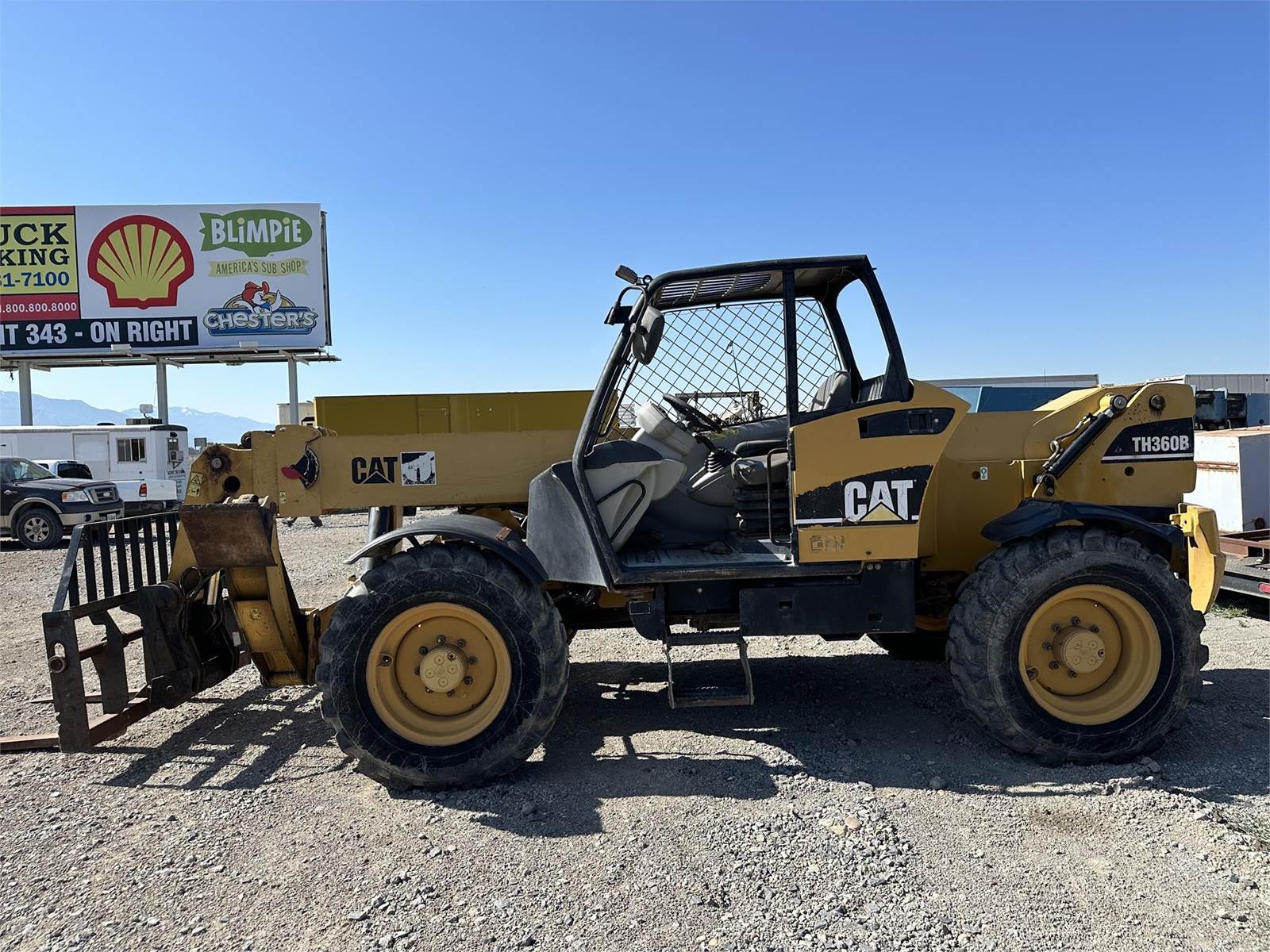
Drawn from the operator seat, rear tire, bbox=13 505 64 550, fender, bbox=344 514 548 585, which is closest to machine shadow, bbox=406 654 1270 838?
fender, bbox=344 514 548 585

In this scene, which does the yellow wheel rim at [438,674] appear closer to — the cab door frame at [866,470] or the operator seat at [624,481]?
the operator seat at [624,481]

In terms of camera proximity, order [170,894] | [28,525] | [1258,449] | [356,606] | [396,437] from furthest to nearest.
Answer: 1. [28,525]
2. [1258,449]
3. [396,437]
4. [356,606]
5. [170,894]

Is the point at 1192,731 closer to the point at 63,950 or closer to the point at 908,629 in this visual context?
the point at 908,629

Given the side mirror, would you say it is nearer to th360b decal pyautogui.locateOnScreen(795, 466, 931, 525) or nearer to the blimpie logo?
th360b decal pyautogui.locateOnScreen(795, 466, 931, 525)

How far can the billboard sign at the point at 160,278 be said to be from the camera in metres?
24.0

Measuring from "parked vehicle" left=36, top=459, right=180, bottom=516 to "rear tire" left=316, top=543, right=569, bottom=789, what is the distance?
634 inches

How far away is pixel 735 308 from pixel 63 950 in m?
4.06

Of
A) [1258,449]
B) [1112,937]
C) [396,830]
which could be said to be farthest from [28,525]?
[1258,449]

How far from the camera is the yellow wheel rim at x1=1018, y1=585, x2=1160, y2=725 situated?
3982 millimetres

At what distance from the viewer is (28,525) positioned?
1461cm

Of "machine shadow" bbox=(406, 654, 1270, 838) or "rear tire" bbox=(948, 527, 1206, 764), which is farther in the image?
"rear tire" bbox=(948, 527, 1206, 764)

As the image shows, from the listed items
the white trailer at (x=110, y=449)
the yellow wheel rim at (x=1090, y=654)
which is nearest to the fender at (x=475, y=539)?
the yellow wheel rim at (x=1090, y=654)

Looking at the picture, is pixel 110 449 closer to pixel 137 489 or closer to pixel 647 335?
pixel 137 489

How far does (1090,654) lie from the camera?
4.00 metres
